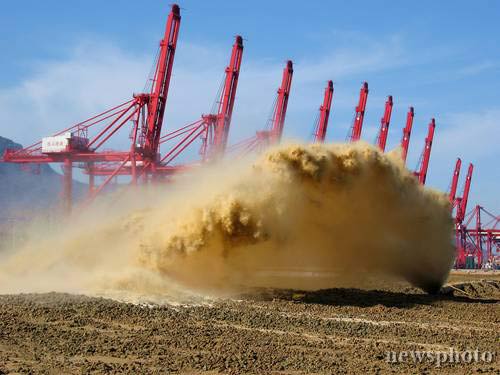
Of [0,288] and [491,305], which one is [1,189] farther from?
[491,305]

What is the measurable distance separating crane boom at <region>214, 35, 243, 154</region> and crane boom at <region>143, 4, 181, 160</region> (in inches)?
300

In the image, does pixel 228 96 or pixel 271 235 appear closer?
pixel 271 235

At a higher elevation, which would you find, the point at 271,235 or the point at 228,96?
the point at 228,96

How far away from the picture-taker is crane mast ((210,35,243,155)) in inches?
2329

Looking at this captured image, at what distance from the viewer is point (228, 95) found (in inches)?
2338

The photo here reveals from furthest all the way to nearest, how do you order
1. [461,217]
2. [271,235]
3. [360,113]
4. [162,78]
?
[461,217] < [360,113] < [162,78] < [271,235]

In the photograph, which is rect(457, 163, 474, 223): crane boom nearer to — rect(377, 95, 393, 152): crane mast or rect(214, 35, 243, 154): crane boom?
rect(377, 95, 393, 152): crane mast

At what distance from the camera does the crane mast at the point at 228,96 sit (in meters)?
59.2

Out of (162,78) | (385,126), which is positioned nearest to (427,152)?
(385,126)

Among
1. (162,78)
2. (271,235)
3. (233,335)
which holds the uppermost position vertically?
(162,78)

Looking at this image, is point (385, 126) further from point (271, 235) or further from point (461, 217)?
point (271, 235)

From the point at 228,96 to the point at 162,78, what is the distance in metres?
8.77

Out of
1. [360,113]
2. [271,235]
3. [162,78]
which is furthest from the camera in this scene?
[360,113]

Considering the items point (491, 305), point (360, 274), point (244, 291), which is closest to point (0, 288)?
point (244, 291)
